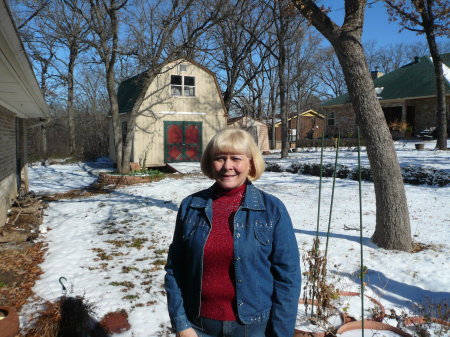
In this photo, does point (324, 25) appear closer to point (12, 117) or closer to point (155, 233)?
point (155, 233)

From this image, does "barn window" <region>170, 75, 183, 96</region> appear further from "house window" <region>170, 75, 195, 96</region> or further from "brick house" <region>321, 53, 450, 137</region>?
"brick house" <region>321, 53, 450, 137</region>

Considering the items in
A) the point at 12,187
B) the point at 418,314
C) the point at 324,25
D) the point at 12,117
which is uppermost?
the point at 324,25

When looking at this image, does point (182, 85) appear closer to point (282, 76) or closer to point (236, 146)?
point (282, 76)

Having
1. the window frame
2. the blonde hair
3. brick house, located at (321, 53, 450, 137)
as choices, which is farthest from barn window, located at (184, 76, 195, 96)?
the blonde hair

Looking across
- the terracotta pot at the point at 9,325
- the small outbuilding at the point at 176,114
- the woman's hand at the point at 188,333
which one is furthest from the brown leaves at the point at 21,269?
the small outbuilding at the point at 176,114

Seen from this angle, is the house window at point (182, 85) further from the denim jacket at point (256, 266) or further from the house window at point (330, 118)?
the denim jacket at point (256, 266)

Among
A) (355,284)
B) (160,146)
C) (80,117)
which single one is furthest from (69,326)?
(80,117)

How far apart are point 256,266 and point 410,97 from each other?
924 inches

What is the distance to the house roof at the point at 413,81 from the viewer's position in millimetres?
21400

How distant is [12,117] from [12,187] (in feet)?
6.23

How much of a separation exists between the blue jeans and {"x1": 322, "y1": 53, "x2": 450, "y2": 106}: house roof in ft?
73.8

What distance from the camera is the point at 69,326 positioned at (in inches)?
116

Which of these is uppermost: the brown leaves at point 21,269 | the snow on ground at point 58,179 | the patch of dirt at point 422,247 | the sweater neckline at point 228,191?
the sweater neckline at point 228,191

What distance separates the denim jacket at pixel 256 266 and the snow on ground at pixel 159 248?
177 cm
